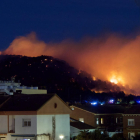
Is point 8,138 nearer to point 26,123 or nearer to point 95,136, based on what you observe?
point 26,123

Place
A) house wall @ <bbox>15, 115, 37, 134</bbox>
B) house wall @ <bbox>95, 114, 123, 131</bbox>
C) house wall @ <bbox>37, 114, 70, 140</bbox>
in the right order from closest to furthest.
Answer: house wall @ <bbox>15, 115, 37, 134</bbox>
house wall @ <bbox>37, 114, 70, 140</bbox>
house wall @ <bbox>95, 114, 123, 131</bbox>

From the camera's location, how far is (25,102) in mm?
44906

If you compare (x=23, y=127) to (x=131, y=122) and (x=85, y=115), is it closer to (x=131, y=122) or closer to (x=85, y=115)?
(x=131, y=122)

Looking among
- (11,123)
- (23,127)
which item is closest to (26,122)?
(23,127)

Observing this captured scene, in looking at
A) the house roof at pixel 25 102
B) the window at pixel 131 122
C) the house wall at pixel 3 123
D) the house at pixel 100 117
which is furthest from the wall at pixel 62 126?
the house at pixel 100 117

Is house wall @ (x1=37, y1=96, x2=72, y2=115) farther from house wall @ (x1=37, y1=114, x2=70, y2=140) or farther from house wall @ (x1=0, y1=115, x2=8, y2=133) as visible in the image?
house wall @ (x1=0, y1=115, x2=8, y2=133)

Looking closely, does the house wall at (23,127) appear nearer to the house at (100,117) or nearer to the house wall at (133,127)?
the house wall at (133,127)

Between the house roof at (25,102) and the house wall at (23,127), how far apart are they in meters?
0.87

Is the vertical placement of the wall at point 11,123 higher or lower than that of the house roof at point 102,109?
lower

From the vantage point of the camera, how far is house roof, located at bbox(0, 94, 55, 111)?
43625mm

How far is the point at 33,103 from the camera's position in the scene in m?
44.5

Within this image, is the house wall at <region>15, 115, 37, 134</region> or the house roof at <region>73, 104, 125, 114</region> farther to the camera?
the house roof at <region>73, 104, 125, 114</region>

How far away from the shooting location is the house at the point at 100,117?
73875 mm

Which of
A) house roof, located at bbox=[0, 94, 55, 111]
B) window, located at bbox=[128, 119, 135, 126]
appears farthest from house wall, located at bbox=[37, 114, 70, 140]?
window, located at bbox=[128, 119, 135, 126]
